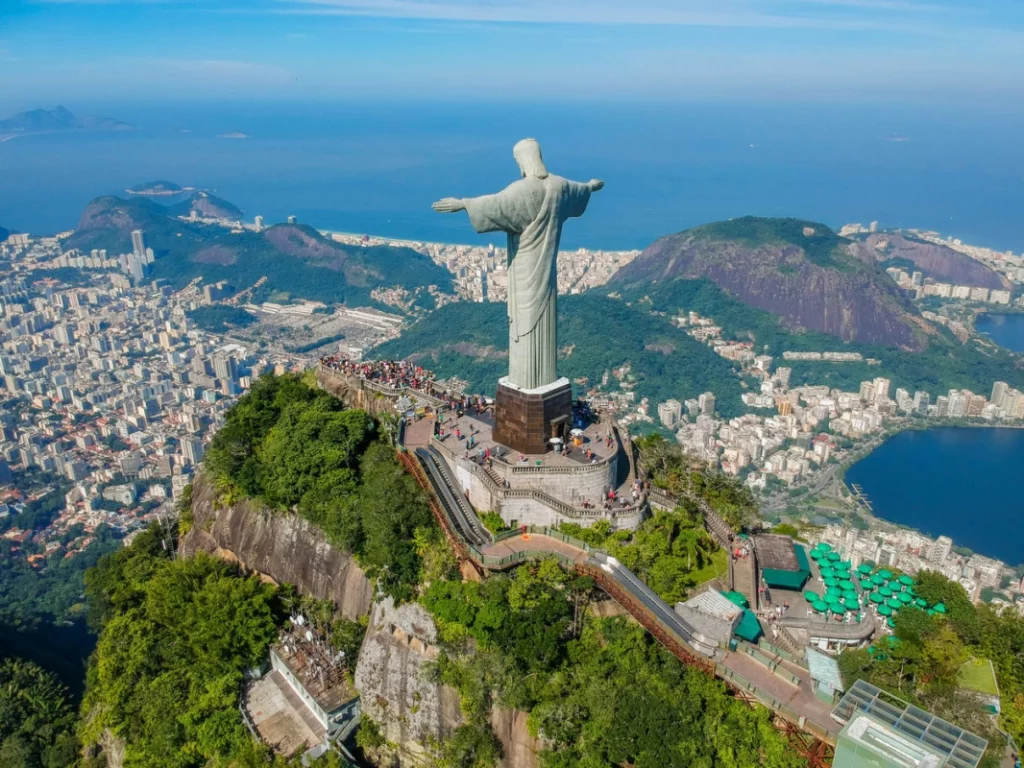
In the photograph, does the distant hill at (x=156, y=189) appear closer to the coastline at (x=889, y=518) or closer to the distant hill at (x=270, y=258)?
the distant hill at (x=270, y=258)

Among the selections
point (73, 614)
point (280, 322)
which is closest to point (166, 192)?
point (280, 322)

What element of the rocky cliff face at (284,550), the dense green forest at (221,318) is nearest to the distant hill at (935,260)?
the dense green forest at (221,318)

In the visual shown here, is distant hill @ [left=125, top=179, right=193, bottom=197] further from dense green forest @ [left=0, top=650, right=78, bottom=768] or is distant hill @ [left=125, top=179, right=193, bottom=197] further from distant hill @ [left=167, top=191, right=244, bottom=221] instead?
dense green forest @ [left=0, top=650, right=78, bottom=768]

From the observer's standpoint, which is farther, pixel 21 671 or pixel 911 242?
pixel 911 242

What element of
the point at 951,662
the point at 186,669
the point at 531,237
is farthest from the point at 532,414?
the point at 186,669

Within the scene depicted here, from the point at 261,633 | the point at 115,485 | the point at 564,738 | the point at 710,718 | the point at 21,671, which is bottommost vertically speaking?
the point at 115,485

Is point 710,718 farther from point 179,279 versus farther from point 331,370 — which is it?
point 179,279

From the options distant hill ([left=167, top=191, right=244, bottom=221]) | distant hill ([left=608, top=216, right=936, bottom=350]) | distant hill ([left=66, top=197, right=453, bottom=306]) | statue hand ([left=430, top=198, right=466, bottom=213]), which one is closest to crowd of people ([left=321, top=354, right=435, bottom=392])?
statue hand ([left=430, top=198, right=466, bottom=213])
